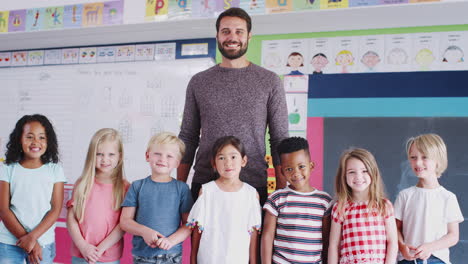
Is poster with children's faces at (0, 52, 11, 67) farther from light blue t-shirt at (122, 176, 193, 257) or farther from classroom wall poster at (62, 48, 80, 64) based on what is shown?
light blue t-shirt at (122, 176, 193, 257)

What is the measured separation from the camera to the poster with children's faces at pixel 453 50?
213 cm

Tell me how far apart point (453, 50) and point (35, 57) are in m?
3.14

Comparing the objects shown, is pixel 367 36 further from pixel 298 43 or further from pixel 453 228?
pixel 453 228

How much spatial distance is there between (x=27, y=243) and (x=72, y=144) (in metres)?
1.25

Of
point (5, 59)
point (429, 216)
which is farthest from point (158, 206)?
point (5, 59)

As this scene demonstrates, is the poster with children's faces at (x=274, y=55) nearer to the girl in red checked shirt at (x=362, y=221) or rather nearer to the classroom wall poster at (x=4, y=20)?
the girl in red checked shirt at (x=362, y=221)

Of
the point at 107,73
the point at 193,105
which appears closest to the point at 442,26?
the point at 193,105

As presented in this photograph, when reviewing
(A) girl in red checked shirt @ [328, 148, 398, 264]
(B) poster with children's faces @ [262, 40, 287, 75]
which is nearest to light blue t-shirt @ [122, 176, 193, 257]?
(A) girl in red checked shirt @ [328, 148, 398, 264]

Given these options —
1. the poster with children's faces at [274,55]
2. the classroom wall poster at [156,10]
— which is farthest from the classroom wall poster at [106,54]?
the poster with children's faces at [274,55]

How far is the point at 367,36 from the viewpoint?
229cm

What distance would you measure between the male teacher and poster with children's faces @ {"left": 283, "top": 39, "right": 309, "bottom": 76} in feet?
2.43

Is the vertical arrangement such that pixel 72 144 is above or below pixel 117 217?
above

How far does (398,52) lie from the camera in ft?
7.30

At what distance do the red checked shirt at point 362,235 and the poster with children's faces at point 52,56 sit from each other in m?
2.57
